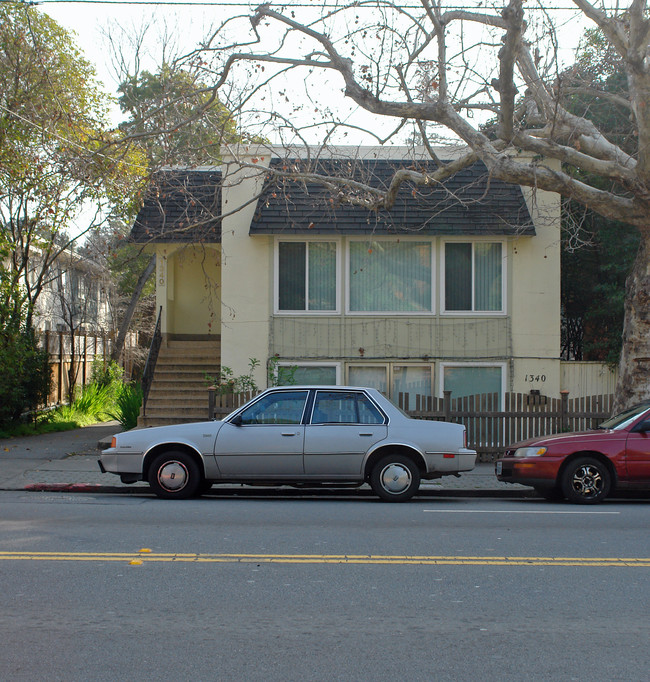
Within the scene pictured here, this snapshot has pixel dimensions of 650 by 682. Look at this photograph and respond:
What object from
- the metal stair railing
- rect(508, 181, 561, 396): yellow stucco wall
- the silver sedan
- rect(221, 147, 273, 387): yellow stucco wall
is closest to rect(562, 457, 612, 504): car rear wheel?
the silver sedan

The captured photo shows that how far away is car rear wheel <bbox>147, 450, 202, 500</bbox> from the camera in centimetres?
1095

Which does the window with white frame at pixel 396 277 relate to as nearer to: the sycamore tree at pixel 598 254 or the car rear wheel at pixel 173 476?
the sycamore tree at pixel 598 254

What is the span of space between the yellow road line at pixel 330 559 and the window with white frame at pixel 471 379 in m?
10.7

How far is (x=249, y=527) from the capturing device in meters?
8.84

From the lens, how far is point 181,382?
757 inches

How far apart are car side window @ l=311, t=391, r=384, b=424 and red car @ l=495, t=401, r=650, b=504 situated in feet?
7.34

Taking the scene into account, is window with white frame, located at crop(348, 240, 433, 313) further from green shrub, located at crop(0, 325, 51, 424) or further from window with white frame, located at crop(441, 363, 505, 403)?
green shrub, located at crop(0, 325, 51, 424)

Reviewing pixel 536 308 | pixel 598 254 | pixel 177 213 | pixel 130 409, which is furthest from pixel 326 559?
pixel 598 254

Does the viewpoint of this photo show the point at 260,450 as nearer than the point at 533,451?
Yes

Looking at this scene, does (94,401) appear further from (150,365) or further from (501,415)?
(501,415)

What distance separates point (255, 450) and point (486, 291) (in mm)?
8955

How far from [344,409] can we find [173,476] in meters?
2.49

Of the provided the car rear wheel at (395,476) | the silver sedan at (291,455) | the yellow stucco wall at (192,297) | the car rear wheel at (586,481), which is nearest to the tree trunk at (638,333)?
the car rear wheel at (586,481)

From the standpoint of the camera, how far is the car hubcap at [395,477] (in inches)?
430
